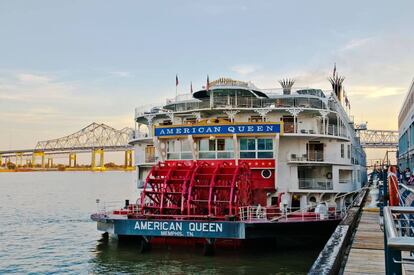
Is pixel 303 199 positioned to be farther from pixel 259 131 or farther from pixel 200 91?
pixel 200 91

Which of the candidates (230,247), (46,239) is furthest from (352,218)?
(46,239)

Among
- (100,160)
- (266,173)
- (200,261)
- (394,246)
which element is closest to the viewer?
(394,246)

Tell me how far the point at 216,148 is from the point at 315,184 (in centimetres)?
493

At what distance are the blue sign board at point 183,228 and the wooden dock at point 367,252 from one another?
4.41 m

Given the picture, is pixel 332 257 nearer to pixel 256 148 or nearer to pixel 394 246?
pixel 394 246

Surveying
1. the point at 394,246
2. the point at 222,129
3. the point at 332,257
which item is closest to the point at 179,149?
the point at 222,129

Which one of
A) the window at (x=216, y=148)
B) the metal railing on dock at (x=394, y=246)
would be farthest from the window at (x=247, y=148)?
the metal railing on dock at (x=394, y=246)

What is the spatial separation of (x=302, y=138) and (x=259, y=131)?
110 inches

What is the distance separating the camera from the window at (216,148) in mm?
21484

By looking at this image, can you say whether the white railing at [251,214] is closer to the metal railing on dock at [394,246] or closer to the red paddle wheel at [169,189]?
the red paddle wheel at [169,189]

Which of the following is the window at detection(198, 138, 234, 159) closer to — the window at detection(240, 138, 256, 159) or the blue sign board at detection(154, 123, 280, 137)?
the window at detection(240, 138, 256, 159)

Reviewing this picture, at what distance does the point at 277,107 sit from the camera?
22000 millimetres

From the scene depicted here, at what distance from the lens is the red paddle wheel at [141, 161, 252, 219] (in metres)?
18.8

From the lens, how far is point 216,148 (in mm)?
21656
